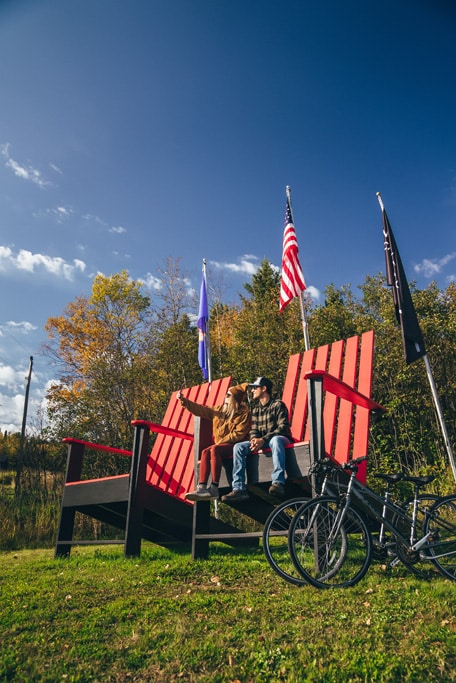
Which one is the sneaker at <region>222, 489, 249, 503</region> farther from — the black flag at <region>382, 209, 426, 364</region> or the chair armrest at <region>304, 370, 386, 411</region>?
the black flag at <region>382, 209, 426, 364</region>

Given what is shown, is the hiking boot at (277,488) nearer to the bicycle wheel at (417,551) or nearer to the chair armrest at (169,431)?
the bicycle wheel at (417,551)

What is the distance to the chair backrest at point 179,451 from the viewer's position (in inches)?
189

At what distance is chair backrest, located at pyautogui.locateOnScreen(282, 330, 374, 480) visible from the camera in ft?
11.8

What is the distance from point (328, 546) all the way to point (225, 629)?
854mm

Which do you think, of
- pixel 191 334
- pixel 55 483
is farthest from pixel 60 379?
pixel 55 483

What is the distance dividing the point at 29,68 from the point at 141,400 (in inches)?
296

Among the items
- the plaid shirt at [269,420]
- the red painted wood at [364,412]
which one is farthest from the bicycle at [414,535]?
the plaid shirt at [269,420]

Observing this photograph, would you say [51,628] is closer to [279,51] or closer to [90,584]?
[90,584]

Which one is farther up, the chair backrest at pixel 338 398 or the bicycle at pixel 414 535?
the chair backrest at pixel 338 398

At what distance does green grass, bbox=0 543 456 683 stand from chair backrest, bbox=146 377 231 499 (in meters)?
1.62

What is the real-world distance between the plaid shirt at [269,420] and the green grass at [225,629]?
1106mm

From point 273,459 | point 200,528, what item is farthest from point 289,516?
point 200,528

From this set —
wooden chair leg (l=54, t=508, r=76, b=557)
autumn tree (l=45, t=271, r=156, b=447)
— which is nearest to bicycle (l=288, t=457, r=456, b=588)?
wooden chair leg (l=54, t=508, r=76, b=557)

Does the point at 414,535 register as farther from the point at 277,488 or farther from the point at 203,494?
the point at 203,494
